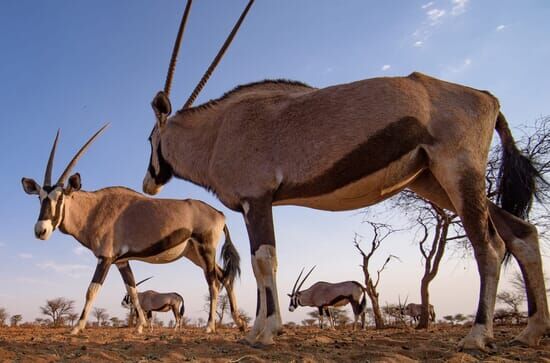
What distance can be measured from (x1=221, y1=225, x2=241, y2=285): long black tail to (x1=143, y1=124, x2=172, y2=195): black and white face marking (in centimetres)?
545

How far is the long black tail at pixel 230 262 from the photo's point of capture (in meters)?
12.0

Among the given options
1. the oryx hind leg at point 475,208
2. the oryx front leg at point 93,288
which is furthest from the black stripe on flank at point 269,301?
the oryx front leg at point 93,288

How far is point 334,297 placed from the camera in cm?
2377

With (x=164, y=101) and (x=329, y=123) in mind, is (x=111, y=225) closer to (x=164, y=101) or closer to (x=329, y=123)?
(x=164, y=101)

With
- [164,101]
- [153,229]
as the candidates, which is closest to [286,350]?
[164,101]

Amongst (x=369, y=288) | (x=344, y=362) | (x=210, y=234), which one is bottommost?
(x=344, y=362)

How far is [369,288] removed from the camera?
17594 millimetres

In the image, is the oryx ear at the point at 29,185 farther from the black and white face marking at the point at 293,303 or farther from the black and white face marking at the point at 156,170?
the black and white face marking at the point at 293,303

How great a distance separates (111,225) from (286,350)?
24.0 ft

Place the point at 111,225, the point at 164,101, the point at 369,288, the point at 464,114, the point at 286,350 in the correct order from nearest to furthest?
the point at 286,350 → the point at 464,114 → the point at 164,101 → the point at 111,225 → the point at 369,288

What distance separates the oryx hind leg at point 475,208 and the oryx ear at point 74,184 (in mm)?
8308

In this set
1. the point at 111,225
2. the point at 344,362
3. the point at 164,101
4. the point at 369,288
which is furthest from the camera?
the point at 369,288

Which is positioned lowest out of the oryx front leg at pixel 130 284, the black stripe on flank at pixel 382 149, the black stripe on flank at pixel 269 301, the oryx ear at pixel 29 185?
the black stripe on flank at pixel 269 301

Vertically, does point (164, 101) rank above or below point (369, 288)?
above
